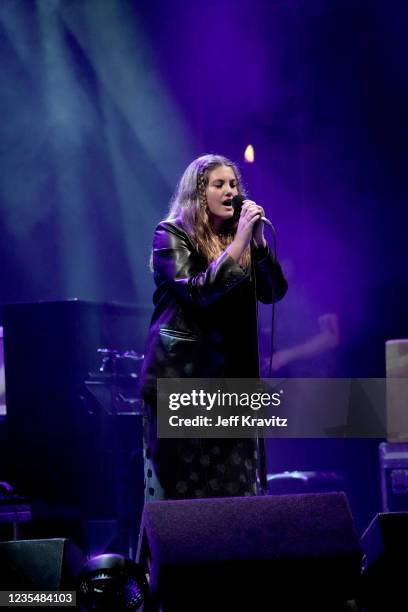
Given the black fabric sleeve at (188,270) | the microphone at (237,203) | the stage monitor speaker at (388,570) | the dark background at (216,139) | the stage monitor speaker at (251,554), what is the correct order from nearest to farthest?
the stage monitor speaker at (251,554) → the stage monitor speaker at (388,570) → the black fabric sleeve at (188,270) → the microphone at (237,203) → the dark background at (216,139)

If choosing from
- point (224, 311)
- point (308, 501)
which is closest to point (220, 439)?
point (224, 311)

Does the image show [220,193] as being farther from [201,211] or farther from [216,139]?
[216,139]

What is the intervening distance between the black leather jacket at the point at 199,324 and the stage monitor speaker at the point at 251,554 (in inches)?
27.0

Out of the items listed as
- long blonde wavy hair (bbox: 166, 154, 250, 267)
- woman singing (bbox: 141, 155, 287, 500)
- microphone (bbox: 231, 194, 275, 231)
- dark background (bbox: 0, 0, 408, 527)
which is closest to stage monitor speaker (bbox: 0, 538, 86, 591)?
woman singing (bbox: 141, 155, 287, 500)

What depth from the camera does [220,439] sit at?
2451mm

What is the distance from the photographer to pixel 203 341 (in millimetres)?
2443

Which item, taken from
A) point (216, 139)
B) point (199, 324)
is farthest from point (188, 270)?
point (216, 139)

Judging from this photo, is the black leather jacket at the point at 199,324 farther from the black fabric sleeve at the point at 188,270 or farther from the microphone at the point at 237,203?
the microphone at the point at 237,203

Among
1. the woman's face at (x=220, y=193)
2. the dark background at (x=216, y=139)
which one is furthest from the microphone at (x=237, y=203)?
the dark background at (x=216, y=139)

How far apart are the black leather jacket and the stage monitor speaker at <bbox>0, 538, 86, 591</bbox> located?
2.43 ft

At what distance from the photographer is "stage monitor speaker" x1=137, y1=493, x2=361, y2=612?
164 cm

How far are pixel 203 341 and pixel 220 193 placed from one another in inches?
19.4

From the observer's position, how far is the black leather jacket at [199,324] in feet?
7.90

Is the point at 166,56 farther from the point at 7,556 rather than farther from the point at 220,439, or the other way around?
the point at 7,556
